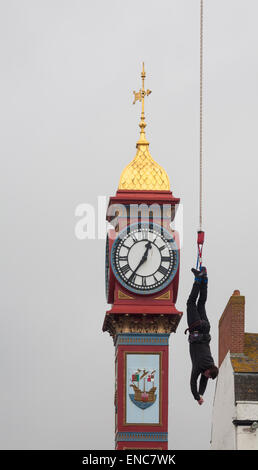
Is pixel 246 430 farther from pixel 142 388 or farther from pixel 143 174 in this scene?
pixel 143 174

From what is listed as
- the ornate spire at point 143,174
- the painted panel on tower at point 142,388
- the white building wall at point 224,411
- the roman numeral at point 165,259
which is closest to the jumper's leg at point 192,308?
the white building wall at point 224,411

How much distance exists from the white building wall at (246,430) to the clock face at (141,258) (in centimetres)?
982

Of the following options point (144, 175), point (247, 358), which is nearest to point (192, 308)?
point (247, 358)

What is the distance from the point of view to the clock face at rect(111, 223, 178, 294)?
403 feet

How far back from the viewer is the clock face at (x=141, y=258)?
122875 mm

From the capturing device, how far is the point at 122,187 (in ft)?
409

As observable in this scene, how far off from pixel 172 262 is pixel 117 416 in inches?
243

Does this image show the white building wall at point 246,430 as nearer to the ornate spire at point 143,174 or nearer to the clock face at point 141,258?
the clock face at point 141,258

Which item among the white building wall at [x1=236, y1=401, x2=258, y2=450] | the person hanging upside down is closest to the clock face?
the white building wall at [x1=236, y1=401, x2=258, y2=450]

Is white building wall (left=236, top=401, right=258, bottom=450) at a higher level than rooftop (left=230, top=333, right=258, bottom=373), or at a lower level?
lower

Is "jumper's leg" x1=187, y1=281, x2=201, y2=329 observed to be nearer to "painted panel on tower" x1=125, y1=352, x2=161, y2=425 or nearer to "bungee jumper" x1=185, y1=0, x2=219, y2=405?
"bungee jumper" x1=185, y1=0, x2=219, y2=405
